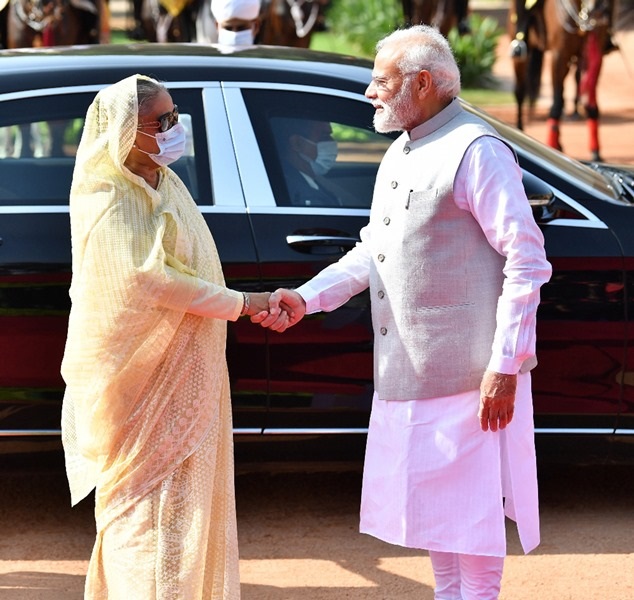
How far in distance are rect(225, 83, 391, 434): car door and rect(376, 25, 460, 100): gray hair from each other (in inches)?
47.2

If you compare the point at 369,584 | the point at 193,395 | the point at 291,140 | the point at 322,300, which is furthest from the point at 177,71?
the point at 369,584

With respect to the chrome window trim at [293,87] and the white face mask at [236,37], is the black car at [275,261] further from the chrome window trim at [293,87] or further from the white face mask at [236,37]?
the white face mask at [236,37]

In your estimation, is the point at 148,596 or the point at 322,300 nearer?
the point at 148,596

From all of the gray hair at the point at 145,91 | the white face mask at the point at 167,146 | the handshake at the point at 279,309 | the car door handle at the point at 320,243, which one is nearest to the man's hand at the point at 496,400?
the handshake at the point at 279,309

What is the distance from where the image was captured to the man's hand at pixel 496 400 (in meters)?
3.60

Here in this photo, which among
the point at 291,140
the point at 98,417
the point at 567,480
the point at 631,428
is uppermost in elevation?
the point at 291,140

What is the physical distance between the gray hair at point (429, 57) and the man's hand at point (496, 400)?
780 millimetres

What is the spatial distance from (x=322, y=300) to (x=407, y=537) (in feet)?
2.50

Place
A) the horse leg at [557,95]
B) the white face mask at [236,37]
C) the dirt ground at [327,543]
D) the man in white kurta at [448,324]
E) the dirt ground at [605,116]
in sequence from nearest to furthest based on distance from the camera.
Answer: the man in white kurta at [448,324]
the dirt ground at [327,543]
the white face mask at [236,37]
the horse leg at [557,95]
the dirt ground at [605,116]

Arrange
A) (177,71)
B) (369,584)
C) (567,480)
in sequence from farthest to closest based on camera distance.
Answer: (567,480)
(177,71)
(369,584)

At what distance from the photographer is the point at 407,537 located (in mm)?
3805

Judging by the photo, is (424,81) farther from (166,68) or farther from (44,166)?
(44,166)

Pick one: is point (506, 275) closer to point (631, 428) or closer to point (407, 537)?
point (407, 537)

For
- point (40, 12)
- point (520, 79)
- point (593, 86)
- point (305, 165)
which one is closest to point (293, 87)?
point (305, 165)
